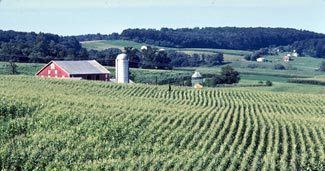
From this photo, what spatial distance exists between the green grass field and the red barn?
70.6ft

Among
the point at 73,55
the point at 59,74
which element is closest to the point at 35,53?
the point at 73,55

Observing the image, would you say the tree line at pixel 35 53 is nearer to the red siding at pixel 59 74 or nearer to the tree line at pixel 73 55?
the tree line at pixel 73 55

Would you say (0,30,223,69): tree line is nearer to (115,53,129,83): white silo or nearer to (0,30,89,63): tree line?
(0,30,89,63): tree line

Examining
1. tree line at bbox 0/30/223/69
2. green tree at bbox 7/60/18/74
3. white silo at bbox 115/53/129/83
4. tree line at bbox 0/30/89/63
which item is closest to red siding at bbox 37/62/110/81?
white silo at bbox 115/53/129/83

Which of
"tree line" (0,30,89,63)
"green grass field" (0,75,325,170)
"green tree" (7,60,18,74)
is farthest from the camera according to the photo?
"tree line" (0,30,89,63)

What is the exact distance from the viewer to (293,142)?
105 ft

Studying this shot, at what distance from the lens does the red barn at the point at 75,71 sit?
2709 inches

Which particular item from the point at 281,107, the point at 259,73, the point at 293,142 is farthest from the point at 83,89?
the point at 259,73

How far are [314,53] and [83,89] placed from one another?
13326cm

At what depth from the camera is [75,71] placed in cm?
6944

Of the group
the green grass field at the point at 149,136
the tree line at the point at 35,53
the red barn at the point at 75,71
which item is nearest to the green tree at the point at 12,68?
the red barn at the point at 75,71

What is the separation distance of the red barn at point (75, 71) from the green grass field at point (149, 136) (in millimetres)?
21505

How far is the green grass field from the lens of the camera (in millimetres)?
24406

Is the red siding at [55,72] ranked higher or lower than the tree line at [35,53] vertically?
lower
